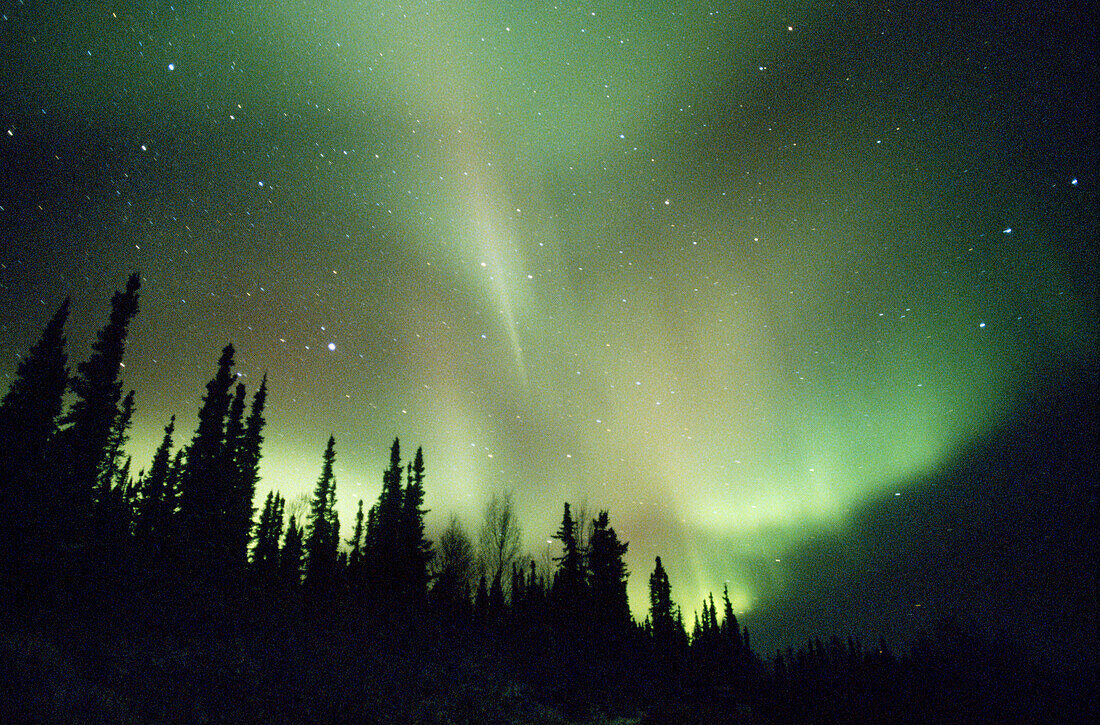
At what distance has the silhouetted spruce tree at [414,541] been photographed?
45438 millimetres

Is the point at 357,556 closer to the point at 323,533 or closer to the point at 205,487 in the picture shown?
the point at 323,533

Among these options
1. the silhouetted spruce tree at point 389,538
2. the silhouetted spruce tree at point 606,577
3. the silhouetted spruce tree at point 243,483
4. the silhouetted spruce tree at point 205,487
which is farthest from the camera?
the silhouetted spruce tree at point 606,577

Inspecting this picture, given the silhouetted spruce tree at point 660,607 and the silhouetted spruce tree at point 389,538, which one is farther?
the silhouetted spruce tree at point 660,607

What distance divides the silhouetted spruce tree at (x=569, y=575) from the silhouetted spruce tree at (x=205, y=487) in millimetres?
36377

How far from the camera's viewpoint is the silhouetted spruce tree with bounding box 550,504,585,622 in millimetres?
54803

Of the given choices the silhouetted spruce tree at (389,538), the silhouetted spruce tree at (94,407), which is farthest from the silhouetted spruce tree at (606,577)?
the silhouetted spruce tree at (94,407)

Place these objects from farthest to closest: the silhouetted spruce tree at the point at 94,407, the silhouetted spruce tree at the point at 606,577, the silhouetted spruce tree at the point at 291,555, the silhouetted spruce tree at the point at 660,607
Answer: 1. the silhouetted spruce tree at the point at 660,607
2. the silhouetted spruce tree at the point at 606,577
3. the silhouetted spruce tree at the point at 291,555
4. the silhouetted spruce tree at the point at 94,407

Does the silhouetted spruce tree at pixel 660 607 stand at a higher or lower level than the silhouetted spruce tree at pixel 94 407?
lower

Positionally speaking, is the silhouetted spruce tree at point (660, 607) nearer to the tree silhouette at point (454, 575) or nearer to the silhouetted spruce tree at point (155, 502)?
the tree silhouette at point (454, 575)

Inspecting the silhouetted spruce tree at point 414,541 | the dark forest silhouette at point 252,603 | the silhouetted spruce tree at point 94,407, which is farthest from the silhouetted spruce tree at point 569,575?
the silhouetted spruce tree at point 94,407

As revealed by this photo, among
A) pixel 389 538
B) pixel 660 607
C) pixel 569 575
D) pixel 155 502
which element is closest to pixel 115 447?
pixel 155 502

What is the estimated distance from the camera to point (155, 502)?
1684 inches

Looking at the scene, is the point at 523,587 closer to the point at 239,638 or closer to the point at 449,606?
the point at 449,606

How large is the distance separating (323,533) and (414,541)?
50.0 ft
